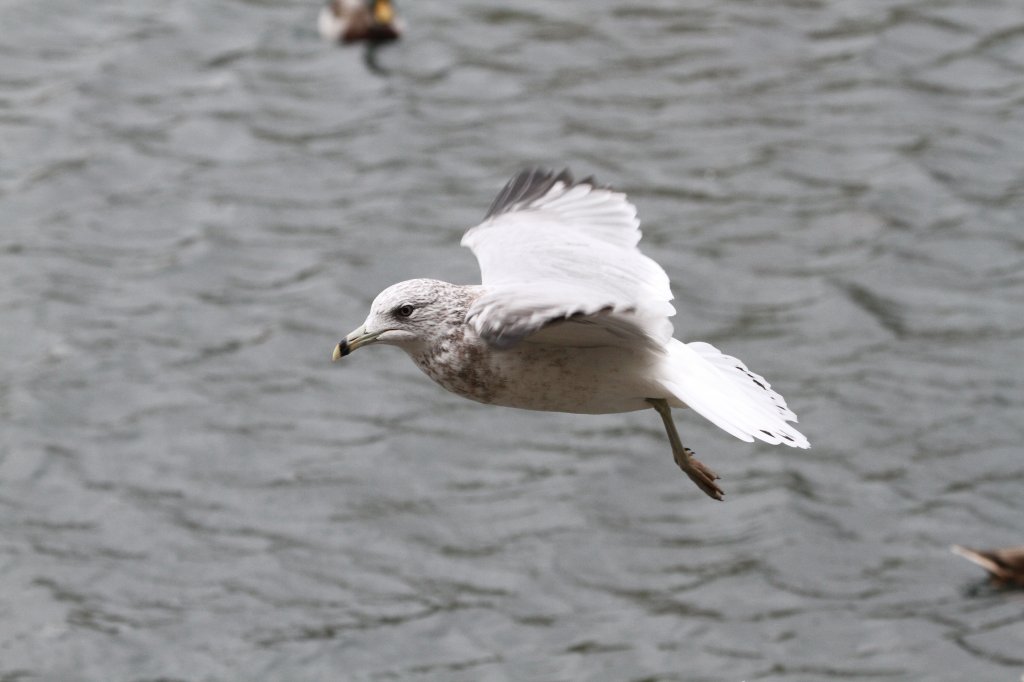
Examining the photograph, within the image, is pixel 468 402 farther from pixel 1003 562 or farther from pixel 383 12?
pixel 383 12

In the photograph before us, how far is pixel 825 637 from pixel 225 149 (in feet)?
24.1

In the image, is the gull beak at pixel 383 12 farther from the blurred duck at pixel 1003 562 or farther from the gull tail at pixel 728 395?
the gull tail at pixel 728 395

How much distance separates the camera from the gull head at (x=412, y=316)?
679 centimetres

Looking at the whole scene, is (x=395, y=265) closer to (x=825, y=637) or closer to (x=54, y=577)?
(x=54, y=577)

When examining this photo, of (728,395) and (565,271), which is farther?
(565,271)

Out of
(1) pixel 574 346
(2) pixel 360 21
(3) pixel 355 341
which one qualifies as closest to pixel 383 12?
(2) pixel 360 21

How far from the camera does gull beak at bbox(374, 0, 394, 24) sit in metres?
16.8

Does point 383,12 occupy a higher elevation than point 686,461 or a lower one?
lower

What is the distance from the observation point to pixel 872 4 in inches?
665

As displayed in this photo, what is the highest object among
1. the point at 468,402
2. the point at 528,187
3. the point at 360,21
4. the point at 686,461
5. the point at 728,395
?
the point at 528,187

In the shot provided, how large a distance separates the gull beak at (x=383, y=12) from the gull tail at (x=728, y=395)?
1037 centimetres

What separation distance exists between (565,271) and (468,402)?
6.03 m

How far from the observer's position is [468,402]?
12883mm

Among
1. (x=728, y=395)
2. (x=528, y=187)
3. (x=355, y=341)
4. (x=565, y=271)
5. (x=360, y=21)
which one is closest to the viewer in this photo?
(x=728, y=395)
